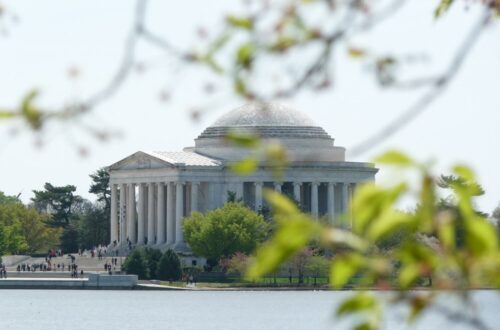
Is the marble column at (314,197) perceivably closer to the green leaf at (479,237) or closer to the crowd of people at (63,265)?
the crowd of people at (63,265)

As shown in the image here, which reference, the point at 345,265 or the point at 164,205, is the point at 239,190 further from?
the point at 345,265

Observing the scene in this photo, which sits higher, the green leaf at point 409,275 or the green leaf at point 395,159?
the green leaf at point 395,159

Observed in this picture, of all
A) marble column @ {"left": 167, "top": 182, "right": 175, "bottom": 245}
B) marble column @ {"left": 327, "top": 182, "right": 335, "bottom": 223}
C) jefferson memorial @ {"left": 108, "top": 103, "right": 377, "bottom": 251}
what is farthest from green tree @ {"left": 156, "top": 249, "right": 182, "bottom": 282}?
marble column @ {"left": 327, "top": 182, "right": 335, "bottom": 223}

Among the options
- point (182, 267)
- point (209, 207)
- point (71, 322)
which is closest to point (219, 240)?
point (182, 267)

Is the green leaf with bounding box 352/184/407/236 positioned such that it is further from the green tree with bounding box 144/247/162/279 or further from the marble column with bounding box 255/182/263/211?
the marble column with bounding box 255/182/263/211

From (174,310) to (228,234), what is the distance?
43623 mm

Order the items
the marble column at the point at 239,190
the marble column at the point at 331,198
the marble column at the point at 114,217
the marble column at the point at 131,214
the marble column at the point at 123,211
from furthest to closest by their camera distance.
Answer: the marble column at the point at 114,217
the marble column at the point at 123,211
the marble column at the point at 131,214
the marble column at the point at 331,198
the marble column at the point at 239,190

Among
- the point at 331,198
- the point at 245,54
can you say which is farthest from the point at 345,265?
the point at 331,198

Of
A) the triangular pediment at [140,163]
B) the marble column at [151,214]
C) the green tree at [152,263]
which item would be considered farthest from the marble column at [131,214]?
the green tree at [152,263]

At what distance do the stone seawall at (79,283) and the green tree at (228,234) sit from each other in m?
12.1

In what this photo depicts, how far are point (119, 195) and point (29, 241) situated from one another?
38.7ft

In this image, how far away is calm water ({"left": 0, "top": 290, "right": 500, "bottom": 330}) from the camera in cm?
9062

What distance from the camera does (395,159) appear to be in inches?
267

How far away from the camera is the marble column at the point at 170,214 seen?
180625 millimetres
